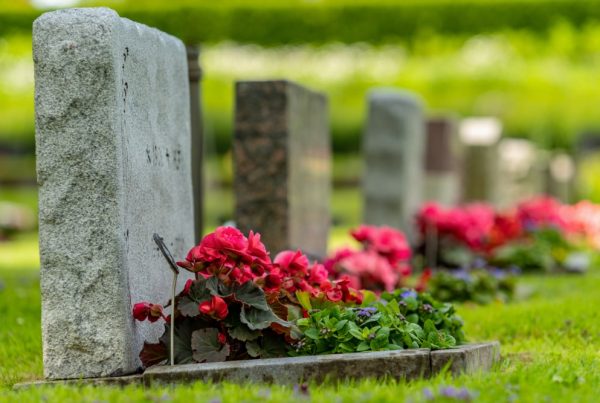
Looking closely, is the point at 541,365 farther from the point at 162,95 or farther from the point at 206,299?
the point at 162,95

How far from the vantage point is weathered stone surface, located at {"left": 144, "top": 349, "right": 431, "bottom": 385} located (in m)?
3.88

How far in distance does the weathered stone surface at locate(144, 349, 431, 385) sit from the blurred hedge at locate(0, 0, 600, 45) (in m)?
23.9

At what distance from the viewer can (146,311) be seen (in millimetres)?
4117

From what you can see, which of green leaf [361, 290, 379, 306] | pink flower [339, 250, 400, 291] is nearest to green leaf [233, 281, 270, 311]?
green leaf [361, 290, 379, 306]

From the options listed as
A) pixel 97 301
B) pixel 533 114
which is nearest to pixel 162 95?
pixel 97 301

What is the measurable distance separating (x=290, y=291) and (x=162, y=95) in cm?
110

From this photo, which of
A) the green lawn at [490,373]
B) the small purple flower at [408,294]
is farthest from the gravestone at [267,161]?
the small purple flower at [408,294]

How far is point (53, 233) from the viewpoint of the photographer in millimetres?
4051

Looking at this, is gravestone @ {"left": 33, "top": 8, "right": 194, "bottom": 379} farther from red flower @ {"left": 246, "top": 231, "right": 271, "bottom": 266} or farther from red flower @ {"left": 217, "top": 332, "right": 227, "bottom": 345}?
red flower @ {"left": 246, "top": 231, "right": 271, "bottom": 266}

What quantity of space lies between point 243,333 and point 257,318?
9cm

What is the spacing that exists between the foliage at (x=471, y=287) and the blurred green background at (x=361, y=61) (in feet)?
43.9

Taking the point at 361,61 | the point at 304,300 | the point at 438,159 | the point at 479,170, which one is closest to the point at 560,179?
the point at 479,170

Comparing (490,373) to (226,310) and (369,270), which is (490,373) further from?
(369,270)

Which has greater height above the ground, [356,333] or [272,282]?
[272,282]
